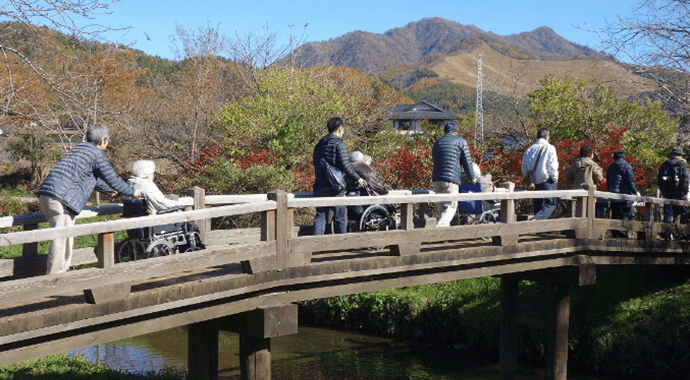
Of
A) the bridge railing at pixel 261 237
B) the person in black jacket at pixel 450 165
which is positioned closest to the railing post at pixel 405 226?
the bridge railing at pixel 261 237

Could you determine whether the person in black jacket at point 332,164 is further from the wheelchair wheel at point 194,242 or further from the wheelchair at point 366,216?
the wheelchair wheel at point 194,242

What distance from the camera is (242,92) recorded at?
87.5 ft

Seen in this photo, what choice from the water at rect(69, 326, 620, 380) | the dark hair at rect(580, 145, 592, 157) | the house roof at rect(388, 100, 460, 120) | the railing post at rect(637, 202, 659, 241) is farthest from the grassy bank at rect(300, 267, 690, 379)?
the house roof at rect(388, 100, 460, 120)

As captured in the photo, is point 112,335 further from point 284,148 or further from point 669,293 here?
point 284,148

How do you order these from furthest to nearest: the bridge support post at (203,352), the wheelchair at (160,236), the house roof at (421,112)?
the house roof at (421,112)
the wheelchair at (160,236)
the bridge support post at (203,352)

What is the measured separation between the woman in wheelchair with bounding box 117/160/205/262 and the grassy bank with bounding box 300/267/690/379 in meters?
8.33

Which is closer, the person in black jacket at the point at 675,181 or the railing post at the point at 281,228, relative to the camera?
the railing post at the point at 281,228

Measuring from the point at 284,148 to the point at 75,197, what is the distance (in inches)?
538

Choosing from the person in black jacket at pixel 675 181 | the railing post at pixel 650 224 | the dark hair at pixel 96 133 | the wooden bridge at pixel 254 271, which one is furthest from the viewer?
the person in black jacket at pixel 675 181

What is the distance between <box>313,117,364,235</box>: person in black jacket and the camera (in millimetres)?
8773

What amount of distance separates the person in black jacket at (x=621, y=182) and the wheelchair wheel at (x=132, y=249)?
7884 millimetres

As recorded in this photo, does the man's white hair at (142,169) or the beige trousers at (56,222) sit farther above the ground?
the man's white hair at (142,169)

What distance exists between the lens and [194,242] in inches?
329

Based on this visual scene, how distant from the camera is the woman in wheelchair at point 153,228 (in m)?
8.20
